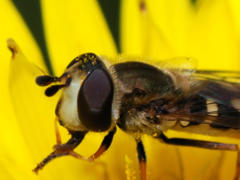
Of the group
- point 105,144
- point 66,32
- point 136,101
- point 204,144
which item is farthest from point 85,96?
point 66,32

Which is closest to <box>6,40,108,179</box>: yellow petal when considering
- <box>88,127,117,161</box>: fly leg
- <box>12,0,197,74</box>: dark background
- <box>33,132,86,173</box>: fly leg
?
<box>33,132,86,173</box>: fly leg

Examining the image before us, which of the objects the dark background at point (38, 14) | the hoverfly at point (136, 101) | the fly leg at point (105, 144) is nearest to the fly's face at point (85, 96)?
the hoverfly at point (136, 101)

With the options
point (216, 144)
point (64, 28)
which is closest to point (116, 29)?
point (64, 28)

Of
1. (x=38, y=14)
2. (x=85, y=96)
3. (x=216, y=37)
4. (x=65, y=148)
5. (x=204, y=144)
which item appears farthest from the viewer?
(x=38, y=14)

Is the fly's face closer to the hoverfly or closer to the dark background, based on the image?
the hoverfly

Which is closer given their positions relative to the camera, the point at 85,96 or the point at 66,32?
the point at 85,96

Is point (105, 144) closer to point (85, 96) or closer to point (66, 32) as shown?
point (85, 96)

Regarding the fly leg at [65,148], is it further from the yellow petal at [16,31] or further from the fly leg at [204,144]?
the yellow petal at [16,31]
